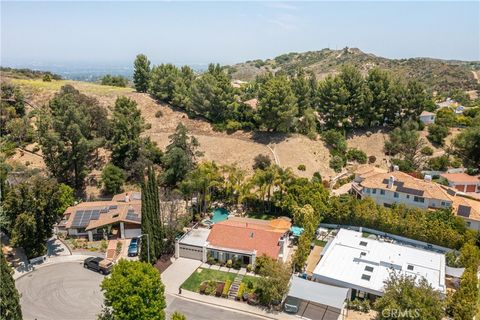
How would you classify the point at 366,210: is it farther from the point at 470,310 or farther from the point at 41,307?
the point at 41,307

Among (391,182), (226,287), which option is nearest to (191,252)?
(226,287)

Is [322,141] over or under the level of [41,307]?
over

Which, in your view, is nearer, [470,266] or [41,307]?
[41,307]

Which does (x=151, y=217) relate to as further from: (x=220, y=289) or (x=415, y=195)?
(x=415, y=195)

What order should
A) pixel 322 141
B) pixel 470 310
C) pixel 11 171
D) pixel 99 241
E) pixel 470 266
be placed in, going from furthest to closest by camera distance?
pixel 322 141 < pixel 11 171 < pixel 99 241 < pixel 470 266 < pixel 470 310

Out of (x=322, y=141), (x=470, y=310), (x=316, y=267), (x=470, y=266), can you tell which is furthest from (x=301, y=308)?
(x=322, y=141)

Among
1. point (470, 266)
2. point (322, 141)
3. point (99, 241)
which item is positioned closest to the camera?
point (470, 266)

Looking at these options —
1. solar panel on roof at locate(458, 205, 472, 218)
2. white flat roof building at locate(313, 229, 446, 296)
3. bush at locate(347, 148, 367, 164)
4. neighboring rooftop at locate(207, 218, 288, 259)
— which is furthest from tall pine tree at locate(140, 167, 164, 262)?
bush at locate(347, 148, 367, 164)
